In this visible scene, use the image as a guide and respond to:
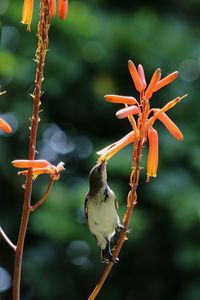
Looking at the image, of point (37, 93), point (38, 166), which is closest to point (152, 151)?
point (38, 166)

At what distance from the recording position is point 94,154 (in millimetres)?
6801

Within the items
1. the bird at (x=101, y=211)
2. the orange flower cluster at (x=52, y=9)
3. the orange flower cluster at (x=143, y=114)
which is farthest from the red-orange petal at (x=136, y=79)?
the bird at (x=101, y=211)

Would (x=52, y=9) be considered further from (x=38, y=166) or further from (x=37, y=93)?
(x=38, y=166)

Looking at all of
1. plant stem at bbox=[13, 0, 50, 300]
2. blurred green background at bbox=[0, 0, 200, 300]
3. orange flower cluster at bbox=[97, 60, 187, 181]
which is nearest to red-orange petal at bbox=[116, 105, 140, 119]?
orange flower cluster at bbox=[97, 60, 187, 181]

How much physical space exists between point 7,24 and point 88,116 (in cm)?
141

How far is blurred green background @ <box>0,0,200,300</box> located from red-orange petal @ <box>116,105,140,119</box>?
4.35 meters

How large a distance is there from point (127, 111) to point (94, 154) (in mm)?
4796

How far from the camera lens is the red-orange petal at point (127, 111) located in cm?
197

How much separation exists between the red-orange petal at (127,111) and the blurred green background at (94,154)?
4.35 meters

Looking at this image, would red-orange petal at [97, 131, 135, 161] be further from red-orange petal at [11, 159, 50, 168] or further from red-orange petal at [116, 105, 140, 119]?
red-orange petal at [11, 159, 50, 168]

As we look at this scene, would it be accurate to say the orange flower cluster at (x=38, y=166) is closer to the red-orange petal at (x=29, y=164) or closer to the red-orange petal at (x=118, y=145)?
the red-orange petal at (x=29, y=164)

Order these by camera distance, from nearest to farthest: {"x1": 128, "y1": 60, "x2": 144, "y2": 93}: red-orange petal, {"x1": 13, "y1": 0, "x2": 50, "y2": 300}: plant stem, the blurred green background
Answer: {"x1": 13, "y1": 0, "x2": 50, "y2": 300}: plant stem, {"x1": 128, "y1": 60, "x2": 144, "y2": 93}: red-orange petal, the blurred green background

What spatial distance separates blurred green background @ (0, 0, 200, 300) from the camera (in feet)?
21.9

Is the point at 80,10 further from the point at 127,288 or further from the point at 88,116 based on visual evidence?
the point at 127,288
